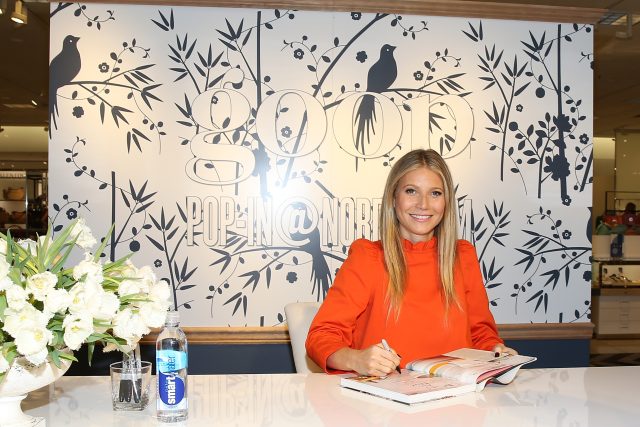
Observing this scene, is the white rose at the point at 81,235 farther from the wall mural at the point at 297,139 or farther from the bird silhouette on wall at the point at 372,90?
the bird silhouette on wall at the point at 372,90

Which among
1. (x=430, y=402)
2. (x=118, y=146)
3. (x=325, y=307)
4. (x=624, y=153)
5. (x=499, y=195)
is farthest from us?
(x=624, y=153)

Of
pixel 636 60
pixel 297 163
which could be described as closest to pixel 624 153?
pixel 636 60

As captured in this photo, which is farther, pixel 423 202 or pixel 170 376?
pixel 423 202

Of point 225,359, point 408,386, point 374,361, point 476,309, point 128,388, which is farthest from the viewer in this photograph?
point 225,359

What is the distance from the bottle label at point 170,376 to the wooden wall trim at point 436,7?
265 cm

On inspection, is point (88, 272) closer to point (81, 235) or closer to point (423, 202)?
point (81, 235)

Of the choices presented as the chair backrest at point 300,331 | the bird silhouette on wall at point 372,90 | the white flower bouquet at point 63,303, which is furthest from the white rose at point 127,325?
the bird silhouette on wall at point 372,90

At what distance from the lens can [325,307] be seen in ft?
7.78

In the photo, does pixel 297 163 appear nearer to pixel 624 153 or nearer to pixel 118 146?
pixel 118 146

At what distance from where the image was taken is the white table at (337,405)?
163cm

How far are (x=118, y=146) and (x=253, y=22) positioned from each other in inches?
41.0

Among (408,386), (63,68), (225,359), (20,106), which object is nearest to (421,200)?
(408,386)

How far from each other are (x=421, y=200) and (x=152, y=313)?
1206 millimetres

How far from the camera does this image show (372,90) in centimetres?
391
